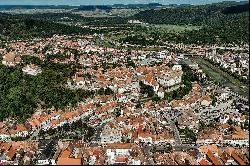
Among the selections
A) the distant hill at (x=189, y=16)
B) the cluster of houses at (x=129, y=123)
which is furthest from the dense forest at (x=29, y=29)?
the distant hill at (x=189, y=16)

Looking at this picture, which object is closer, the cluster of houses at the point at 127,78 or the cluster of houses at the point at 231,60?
the cluster of houses at the point at 127,78

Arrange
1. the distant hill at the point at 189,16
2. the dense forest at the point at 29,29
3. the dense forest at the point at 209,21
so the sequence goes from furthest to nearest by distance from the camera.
Answer: the distant hill at the point at 189,16, the dense forest at the point at 29,29, the dense forest at the point at 209,21

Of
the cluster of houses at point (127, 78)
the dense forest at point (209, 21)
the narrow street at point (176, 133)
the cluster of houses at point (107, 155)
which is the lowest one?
the narrow street at point (176, 133)

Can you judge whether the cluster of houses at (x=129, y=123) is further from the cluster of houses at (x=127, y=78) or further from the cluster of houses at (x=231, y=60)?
the cluster of houses at (x=231, y=60)

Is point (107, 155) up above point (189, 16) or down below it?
below

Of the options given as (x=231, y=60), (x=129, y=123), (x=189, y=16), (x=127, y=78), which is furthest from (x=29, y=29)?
(x=129, y=123)

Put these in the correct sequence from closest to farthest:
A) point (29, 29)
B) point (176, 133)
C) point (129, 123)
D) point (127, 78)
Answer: point (176, 133)
point (129, 123)
point (127, 78)
point (29, 29)

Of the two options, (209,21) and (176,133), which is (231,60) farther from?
(209,21)

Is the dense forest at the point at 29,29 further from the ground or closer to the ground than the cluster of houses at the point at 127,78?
further from the ground

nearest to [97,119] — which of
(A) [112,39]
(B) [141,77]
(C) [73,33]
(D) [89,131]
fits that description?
(D) [89,131]

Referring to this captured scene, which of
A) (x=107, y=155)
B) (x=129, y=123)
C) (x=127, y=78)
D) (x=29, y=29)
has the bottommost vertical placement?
(x=107, y=155)

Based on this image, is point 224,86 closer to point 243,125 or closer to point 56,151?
point 243,125

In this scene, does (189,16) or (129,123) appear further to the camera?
(189,16)
